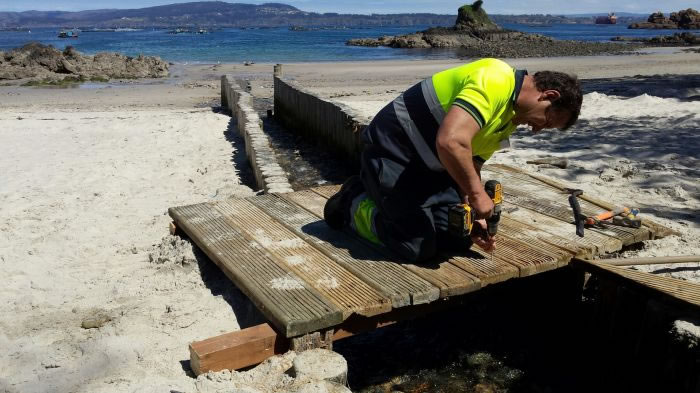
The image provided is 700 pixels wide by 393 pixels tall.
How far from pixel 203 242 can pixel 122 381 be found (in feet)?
4.42

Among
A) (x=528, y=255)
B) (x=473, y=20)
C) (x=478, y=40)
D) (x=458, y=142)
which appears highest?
(x=473, y=20)

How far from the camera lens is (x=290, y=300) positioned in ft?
11.3

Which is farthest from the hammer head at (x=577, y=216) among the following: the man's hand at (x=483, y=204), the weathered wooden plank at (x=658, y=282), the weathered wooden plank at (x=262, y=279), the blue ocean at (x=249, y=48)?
the blue ocean at (x=249, y=48)

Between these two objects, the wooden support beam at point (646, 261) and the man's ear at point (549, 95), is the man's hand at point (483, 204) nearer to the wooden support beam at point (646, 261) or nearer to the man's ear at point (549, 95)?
the man's ear at point (549, 95)

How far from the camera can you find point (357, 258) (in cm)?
402

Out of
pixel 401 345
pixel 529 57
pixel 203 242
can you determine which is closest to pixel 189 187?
pixel 203 242

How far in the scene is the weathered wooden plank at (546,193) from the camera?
14.5ft

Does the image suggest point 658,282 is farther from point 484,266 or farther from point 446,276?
point 446,276

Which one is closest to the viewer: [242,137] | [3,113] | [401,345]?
[401,345]

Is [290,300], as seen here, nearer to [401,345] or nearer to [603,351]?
[401,345]

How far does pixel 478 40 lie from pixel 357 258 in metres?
60.0

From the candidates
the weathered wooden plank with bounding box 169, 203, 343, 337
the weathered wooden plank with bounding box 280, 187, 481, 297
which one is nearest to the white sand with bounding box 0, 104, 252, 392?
the weathered wooden plank with bounding box 169, 203, 343, 337

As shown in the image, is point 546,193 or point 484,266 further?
point 546,193

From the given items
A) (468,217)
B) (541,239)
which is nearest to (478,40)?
(541,239)
